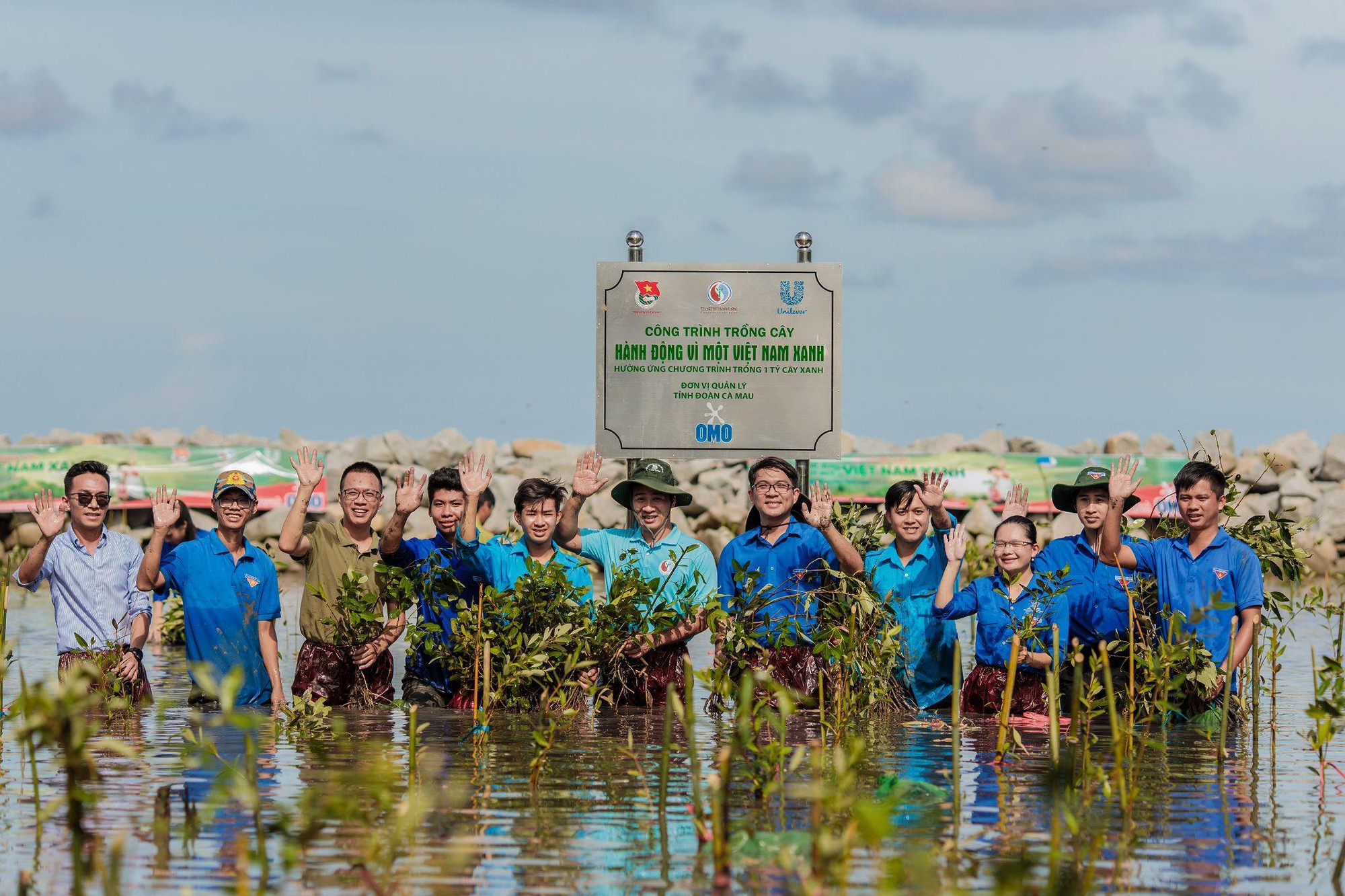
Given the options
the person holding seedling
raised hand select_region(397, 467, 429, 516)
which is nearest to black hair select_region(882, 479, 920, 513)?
raised hand select_region(397, 467, 429, 516)

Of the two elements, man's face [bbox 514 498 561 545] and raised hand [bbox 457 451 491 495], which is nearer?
raised hand [bbox 457 451 491 495]

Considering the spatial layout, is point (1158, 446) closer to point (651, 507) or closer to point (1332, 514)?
point (1332, 514)

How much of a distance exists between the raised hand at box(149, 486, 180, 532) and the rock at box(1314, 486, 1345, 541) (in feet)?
64.7

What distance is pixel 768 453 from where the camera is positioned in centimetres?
1143

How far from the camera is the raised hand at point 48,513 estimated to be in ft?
29.4

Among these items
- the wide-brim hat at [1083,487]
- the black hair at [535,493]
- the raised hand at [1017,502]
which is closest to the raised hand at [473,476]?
the black hair at [535,493]

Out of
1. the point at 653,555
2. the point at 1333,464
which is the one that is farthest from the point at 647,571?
the point at 1333,464

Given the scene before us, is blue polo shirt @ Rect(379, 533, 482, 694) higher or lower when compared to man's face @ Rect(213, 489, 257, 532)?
lower

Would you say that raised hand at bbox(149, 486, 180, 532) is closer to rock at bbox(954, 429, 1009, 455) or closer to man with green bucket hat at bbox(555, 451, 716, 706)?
man with green bucket hat at bbox(555, 451, 716, 706)

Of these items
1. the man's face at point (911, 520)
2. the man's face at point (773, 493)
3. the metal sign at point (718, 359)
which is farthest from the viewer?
the metal sign at point (718, 359)

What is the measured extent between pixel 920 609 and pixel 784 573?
2.91 ft

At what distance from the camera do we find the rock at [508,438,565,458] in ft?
100

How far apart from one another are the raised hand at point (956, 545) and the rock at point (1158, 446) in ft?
66.5

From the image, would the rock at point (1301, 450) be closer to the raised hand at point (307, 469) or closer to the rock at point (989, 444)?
the rock at point (989, 444)
